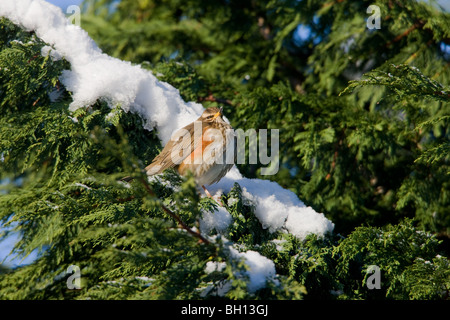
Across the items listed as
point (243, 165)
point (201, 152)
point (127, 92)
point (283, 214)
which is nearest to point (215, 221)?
point (283, 214)

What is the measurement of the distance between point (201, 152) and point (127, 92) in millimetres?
573

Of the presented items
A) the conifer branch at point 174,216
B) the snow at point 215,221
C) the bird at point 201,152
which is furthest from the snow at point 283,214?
the conifer branch at point 174,216

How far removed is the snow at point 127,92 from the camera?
85.9 inches

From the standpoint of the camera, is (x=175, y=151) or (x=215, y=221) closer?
(x=215, y=221)

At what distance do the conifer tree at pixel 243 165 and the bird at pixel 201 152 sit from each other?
0.20 m

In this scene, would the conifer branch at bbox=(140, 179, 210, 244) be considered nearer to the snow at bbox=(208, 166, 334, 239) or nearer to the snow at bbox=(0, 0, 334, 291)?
the snow at bbox=(0, 0, 334, 291)

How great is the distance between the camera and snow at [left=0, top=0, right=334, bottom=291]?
2182 millimetres

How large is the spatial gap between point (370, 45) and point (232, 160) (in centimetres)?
154

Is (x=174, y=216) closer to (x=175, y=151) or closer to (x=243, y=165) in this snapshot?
(x=175, y=151)

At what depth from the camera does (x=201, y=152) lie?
2504 mm

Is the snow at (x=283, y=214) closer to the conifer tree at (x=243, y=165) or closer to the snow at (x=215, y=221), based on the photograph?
the conifer tree at (x=243, y=165)

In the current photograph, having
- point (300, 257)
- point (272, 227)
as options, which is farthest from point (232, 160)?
point (300, 257)
